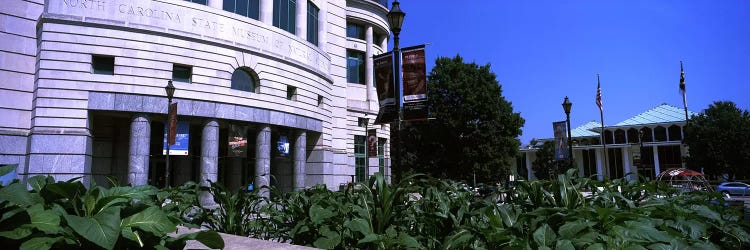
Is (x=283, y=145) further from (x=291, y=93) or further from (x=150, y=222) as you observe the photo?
(x=150, y=222)

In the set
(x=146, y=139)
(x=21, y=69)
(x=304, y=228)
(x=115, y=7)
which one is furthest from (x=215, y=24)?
(x=304, y=228)

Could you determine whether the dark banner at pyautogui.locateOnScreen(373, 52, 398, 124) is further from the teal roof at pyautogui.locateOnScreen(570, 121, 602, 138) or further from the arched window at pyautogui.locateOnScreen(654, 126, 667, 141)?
the teal roof at pyautogui.locateOnScreen(570, 121, 602, 138)

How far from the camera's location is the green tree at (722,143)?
52750mm

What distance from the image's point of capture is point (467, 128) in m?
41.5

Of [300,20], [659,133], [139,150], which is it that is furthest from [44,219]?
[659,133]

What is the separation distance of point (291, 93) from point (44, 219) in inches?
1036

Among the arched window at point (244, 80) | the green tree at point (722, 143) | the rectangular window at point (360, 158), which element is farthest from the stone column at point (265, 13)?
the green tree at point (722, 143)

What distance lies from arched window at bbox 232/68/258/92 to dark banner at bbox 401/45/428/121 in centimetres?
1486

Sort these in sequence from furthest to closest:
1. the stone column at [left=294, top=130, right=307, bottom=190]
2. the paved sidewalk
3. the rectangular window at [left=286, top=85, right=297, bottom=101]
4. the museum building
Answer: the stone column at [left=294, top=130, right=307, bottom=190] → the rectangular window at [left=286, top=85, right=297, bottom=101] → the museum building → the paved sidewalk

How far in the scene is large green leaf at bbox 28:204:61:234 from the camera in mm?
2541

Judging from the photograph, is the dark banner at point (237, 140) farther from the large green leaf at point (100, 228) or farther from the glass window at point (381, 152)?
the large green leaf at point (100, 228)

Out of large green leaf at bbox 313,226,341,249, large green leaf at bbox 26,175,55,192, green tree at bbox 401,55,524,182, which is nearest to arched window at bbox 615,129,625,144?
green tree at bbox 401,55,524,182

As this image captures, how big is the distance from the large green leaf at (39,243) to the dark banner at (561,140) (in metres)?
25.6

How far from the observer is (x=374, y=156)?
3688 cm
